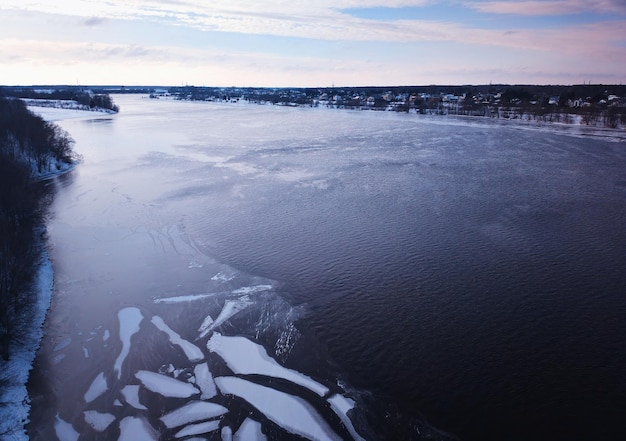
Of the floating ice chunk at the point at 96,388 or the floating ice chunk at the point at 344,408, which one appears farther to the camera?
the floating ice chunk at the point at 96,388

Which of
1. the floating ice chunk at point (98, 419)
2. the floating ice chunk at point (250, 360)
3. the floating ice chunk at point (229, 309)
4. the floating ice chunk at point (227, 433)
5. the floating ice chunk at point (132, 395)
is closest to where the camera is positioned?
the floating ice chunk at point (227, 433)

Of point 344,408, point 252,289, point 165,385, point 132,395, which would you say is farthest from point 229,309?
point 344,408

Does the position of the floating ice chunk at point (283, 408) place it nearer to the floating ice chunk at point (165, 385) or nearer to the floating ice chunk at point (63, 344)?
the floating ice chunk at point (165, 385)

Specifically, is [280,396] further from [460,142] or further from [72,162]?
[460,142]

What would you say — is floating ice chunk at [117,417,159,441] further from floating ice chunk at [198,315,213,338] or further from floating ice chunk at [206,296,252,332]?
floating ice chunk at [206,296,252,332]

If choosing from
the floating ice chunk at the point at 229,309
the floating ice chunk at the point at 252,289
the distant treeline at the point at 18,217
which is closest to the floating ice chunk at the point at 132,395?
the floating ice chunk at the point at 229,309

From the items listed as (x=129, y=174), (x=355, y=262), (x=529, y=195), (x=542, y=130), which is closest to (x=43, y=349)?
(x=355, y=262)

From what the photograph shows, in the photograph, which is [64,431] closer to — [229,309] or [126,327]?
[126,327]
